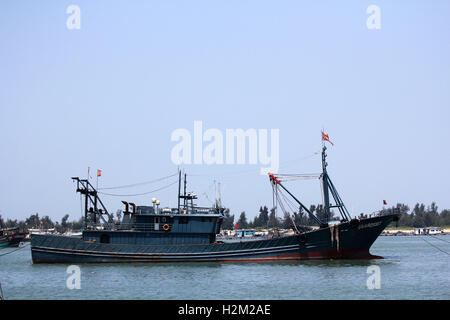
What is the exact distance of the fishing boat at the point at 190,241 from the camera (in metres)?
42.8

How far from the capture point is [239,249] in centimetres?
4344

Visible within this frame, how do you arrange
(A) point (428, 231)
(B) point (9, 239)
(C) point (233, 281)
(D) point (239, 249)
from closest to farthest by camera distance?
(C) point (233, 281), (D) point (239, 249), (B) point (9, 239), (A) point (428, 231)

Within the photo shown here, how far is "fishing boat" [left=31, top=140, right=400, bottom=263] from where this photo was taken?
42.8 metres

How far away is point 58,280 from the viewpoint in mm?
34594

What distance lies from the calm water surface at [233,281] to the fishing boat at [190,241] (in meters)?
0.99

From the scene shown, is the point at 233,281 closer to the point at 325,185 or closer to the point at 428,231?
the point at 325,185

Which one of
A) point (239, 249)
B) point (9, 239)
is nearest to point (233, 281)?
point (239, 249)

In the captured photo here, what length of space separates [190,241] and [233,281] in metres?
11.9

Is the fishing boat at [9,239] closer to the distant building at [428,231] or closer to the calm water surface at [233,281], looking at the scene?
the calm water surface at [233,281]

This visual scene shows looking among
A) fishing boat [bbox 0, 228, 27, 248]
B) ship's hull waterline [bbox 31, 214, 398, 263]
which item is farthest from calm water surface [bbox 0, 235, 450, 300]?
fishing boat [bbox 0, 228, 27, 248]

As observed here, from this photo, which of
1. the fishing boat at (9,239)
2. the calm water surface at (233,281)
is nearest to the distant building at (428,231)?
the fishing boat at (9,239)
